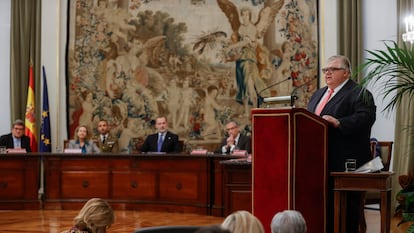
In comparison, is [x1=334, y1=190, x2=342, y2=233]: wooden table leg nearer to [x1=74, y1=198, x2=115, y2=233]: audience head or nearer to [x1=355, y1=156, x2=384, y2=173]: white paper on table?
[x1=355, y1=156, x2=384, y2=173]: white paper on table

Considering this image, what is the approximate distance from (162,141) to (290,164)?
5.98 metres

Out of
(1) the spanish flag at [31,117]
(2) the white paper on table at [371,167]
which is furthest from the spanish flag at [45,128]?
(2) the white paper on table at [371,167]

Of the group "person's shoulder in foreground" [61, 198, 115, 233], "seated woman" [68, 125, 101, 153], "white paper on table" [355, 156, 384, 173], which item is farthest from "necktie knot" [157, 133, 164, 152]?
"person's shoulder in foreground" [61, 198, 115, 233]

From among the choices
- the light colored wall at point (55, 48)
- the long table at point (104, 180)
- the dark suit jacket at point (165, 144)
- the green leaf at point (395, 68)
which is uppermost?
the light colored wall at point (55, 48)

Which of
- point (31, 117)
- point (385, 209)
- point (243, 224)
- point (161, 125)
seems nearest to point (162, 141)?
point (161, 125)

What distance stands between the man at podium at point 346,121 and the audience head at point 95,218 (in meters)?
2.12

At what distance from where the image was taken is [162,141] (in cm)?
1090

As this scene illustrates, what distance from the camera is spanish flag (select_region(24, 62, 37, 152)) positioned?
11508 millimetres

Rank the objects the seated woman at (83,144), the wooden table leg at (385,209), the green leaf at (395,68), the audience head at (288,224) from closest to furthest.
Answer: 1. the audience head at (288,224)
2. the green leaf at (395,68)
3. the wooden table leg at (385,209)
4. the seated woman at (83,144)

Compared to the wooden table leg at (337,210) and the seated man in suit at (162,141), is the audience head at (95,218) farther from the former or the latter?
the seated man in suit at (162,141)

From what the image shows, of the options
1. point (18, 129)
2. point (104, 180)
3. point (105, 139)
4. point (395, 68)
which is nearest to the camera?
point (395, 68)

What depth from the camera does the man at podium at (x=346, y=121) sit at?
5301mm

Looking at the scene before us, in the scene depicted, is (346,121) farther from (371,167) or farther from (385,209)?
(385,209)

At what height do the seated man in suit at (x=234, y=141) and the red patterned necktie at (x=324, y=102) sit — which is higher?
the red patterned necktie at (x=324, y=102)
